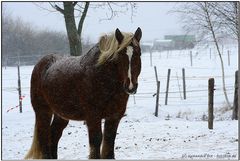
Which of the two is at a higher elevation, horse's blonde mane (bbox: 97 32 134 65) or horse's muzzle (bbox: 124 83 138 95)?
horse's blonde mane (bbox: 97 32 134 65)

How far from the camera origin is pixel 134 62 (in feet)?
11.2

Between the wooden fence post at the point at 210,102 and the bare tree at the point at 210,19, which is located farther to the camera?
the wooden fence post at the point at 210,102

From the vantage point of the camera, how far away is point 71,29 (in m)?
4.84

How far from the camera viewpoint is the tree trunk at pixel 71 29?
480 cm

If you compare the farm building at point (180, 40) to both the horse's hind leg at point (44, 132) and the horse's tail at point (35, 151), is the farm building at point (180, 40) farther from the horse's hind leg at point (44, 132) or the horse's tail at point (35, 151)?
the horse's tail at point (35, 151)

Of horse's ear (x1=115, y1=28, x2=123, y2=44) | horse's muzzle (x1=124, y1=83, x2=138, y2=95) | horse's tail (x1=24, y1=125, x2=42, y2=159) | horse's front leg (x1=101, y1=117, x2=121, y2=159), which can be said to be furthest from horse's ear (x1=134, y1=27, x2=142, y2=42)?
horse's tail (x1=24, y1=125, x2=42, y2=159)

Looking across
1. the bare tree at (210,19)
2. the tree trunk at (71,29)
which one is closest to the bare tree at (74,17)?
the tree trunk at (71,29)

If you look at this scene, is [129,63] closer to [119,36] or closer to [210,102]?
[119,36]

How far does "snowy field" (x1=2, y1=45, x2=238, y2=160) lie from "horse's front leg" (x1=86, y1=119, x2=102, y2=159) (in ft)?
2.67

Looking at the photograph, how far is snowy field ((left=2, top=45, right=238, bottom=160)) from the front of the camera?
4609 millimetres

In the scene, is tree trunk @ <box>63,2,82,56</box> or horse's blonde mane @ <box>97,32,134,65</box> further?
tree trunk @ <box>63,2,82,56</box>

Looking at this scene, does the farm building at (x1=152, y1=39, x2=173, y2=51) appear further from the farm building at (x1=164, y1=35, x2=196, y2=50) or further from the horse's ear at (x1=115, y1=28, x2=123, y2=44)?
the horse's ear at (x1=115, y1=28, x2=123, y2=44)

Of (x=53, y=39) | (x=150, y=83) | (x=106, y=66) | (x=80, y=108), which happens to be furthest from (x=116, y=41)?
(x=150, y=83)

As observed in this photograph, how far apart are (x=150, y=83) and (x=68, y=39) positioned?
172 cm
